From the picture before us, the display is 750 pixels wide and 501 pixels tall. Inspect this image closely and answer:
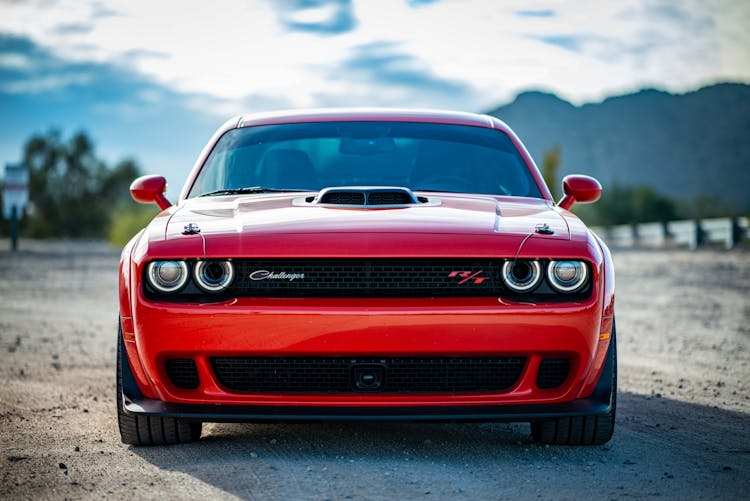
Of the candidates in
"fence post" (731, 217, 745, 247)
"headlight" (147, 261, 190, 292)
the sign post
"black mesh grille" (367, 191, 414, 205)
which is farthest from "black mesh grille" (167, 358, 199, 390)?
the sign post

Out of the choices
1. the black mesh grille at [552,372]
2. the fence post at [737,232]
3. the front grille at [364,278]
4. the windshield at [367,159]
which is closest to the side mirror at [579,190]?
the windshield at [367,159]

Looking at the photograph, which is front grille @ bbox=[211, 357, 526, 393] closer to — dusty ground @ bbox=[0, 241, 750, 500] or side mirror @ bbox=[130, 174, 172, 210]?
dusty ground @ bbox=[0, 241, 750, 500]

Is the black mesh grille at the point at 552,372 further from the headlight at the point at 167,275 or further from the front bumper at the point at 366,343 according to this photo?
the headlight at the point at 167,275

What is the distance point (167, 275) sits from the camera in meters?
3.79

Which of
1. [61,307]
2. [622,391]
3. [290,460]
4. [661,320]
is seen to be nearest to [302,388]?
[290,460]

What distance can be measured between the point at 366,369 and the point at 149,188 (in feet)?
6.60

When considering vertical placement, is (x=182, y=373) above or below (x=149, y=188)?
below

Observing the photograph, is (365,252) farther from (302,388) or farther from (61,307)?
(61,307)

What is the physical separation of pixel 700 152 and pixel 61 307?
346 ft

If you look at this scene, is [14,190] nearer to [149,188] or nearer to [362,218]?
[149,188]

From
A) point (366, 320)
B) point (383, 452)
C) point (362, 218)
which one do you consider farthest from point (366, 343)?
point (383, 452)

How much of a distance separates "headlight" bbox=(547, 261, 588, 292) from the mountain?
92.3 m

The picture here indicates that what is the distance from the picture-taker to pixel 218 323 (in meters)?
3.68

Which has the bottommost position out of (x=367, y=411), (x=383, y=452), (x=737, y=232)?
(x=737, y=232)
